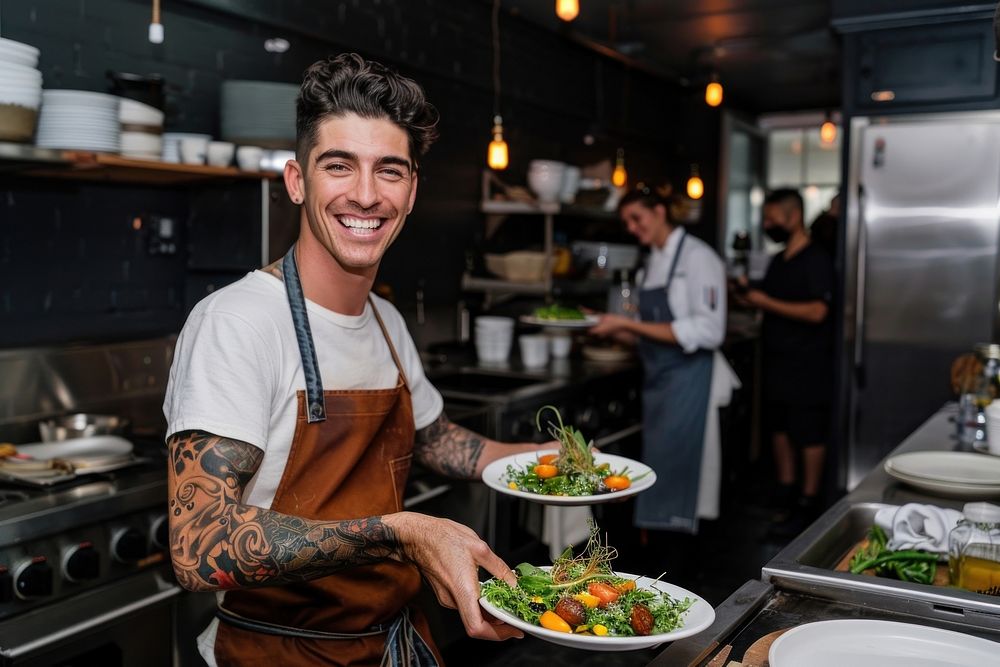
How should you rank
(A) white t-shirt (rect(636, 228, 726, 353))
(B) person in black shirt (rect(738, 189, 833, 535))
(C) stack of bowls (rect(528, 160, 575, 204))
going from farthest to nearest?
1. (B) person in black shirt (rect(738, 189, 833, 535))
2. (C) stack of bowls (rect(528, 160, 575, 204))
3. (A) white t-shirt (rect(636, 228, 726, 353))

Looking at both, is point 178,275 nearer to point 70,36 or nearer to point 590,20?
point 70,36

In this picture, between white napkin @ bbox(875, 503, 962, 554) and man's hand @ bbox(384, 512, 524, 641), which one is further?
white napkin @ bbox(875, 503, 962, 554)

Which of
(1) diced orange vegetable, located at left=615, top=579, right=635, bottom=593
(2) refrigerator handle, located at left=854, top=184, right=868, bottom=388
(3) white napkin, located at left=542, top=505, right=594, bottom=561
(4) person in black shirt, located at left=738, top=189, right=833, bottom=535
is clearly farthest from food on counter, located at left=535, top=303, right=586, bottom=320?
Result: (1) diced orange vegetable, located at left=615, top=579, right=635, bottom=593

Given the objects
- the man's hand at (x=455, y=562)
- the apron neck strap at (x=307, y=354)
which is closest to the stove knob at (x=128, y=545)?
the apron neck strap at (x=307, y=354)

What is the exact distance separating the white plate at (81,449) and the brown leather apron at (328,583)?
41.8 inches

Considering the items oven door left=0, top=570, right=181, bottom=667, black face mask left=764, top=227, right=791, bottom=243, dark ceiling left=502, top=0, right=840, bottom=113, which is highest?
dark ceiling left=502, top=0, right=840, bottom=113

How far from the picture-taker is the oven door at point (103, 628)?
2234 mm

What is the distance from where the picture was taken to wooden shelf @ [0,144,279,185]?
2.65 m

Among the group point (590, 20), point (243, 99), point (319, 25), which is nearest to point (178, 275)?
point (243, 99)

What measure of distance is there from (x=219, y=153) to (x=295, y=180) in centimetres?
156

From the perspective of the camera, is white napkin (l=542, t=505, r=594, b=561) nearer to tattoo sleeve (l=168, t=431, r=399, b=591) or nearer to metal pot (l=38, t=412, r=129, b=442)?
metal pot (l=38, t=412, r=129, b=442)

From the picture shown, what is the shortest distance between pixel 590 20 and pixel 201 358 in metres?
5.12

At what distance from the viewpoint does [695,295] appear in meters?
4.77

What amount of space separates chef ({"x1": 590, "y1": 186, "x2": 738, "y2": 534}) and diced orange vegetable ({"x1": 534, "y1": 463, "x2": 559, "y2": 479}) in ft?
9.54
